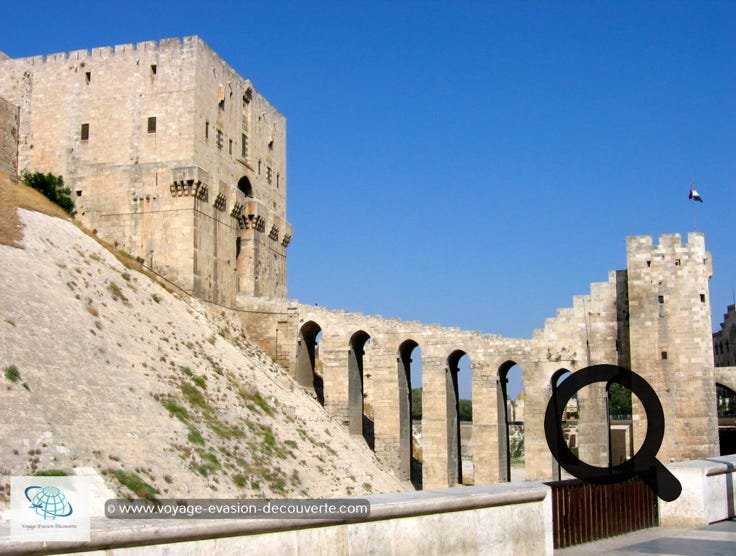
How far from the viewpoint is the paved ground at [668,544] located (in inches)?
435

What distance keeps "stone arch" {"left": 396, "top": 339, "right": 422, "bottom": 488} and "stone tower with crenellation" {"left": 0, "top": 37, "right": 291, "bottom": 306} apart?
8.70 m

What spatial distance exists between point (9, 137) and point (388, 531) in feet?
130

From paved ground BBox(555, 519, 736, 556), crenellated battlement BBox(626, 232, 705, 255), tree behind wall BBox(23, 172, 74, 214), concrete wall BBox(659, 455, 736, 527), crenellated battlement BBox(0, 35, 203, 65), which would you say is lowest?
paved ground BBox(555, 519, 736, 556)

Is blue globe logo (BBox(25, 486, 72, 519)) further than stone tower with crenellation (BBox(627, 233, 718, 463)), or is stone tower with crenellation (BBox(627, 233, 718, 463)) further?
stone tower with crenellation (BBox(627, 233, 718, 463))

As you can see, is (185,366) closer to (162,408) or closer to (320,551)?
(162,408)

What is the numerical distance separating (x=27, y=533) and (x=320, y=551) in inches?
101

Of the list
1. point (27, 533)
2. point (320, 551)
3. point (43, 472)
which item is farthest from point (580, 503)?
point (43, 472)

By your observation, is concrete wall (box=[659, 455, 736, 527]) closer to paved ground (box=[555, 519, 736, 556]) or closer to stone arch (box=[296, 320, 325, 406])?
paved ground (box=[555, 519, 736, 556])

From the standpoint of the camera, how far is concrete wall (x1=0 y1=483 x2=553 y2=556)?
6.78 m

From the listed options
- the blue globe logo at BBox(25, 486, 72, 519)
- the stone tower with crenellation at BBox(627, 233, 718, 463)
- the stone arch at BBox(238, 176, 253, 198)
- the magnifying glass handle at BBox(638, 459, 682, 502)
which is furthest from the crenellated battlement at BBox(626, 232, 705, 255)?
the blue globe logo at BBox(25, 486, 72, 519)

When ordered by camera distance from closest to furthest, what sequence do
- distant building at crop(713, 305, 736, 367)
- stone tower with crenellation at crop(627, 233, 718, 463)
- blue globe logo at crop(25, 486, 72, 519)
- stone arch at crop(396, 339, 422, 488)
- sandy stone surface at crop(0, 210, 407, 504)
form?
blue globe logo at crop(25, 486, 72, 519), sandy stone surface at crop(0, 210, 407, 504), stone tower with crenellation at crop(627, 233, 718, 463), stone arch at crop(396, 339, 422, 488), distant building at crop(713, 305, 736, 367)

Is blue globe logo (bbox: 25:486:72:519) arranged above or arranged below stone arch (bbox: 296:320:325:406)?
below

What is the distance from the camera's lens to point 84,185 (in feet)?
145

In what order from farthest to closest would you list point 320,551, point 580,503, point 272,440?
point 272,440 → point 580,503 → point 320,551
